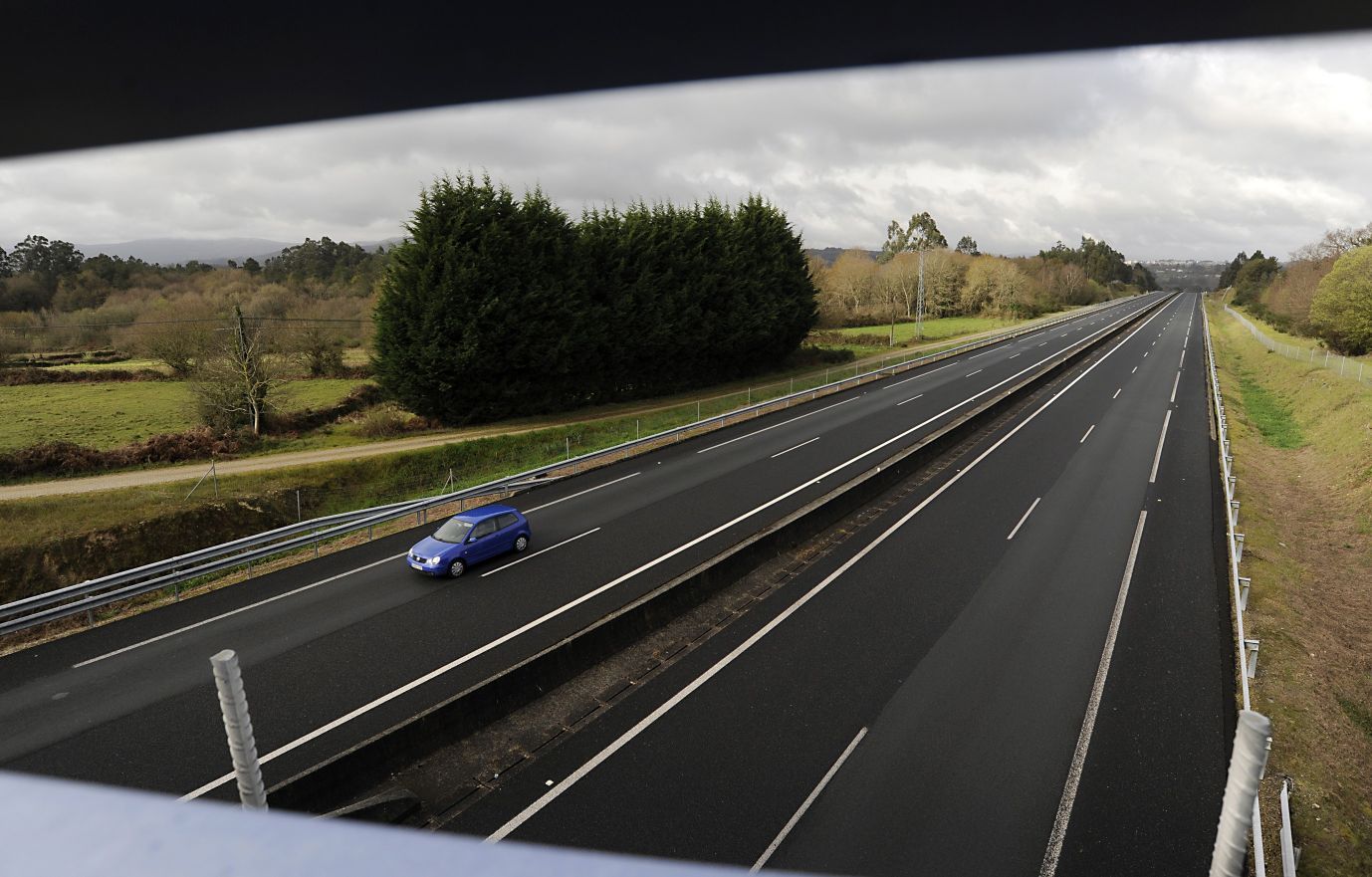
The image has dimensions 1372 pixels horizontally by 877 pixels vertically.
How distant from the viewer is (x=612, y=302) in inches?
1534

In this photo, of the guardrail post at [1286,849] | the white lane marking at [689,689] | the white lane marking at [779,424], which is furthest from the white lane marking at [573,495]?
the guardrail post at [1286,849]

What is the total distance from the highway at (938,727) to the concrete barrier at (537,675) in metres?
1.09

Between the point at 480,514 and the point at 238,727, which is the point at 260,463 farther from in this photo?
the point at 238,727

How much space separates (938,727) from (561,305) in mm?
29144

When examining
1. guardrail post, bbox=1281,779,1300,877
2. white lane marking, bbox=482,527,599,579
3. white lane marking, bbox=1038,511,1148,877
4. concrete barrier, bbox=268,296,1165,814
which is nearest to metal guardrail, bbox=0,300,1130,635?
white lane marking, bbox=482,527,599,579

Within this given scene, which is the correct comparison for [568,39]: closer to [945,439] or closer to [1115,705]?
[1115,705]

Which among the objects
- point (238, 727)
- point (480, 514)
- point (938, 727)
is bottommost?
point (938, 727)

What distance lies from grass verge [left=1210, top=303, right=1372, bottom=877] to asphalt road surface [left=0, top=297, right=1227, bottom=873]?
957 millimetres

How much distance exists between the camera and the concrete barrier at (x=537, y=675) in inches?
327

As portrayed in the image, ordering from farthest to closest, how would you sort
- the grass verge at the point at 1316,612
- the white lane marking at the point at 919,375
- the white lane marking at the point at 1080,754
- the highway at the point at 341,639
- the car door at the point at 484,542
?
the white lane marking at the point at 919,375 < the car door at the point at 484,542 < the highway at the point at 341,639 < the grass verge at the point at 1316,612 < the white lane marking at the point at 1080,754

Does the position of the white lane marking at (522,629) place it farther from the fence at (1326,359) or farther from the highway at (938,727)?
the fence at (1326,359)

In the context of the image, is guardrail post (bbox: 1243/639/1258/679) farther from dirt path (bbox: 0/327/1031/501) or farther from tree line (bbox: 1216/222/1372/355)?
tree line (bbox: 1216/222/1372/355)

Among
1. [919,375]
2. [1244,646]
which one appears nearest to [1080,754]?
[1244,646]

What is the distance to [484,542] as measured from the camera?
51.5 feet
